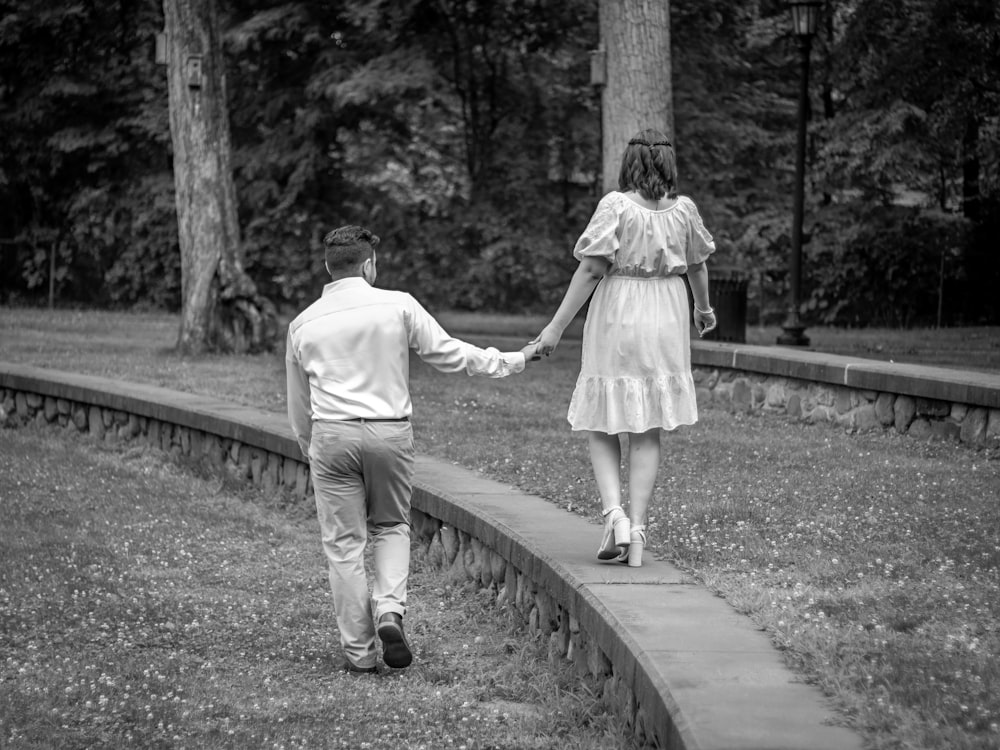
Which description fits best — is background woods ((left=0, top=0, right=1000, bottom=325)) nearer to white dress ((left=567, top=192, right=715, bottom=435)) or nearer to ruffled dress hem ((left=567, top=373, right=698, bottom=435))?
white dress ((left=567, top=192, right=715, bottom=435))

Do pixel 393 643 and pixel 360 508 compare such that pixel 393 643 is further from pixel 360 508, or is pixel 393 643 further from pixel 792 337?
pixel 792 337

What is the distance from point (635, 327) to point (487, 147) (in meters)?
20.7

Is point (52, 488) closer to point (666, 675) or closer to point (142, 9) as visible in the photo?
point (666, 675)

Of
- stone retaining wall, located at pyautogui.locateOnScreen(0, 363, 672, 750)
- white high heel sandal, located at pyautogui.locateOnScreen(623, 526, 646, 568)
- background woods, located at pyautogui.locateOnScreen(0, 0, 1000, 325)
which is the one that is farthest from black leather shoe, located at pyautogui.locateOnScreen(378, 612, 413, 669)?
background woods, located at pyautogui.locateOnScreen(0, 0, 1000, 325)

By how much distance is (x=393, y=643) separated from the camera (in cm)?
560

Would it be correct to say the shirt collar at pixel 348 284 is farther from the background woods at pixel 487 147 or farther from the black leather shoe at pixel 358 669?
the background woods at pixel 487 147

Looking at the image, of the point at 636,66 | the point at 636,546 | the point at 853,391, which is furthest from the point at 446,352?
the point at 636,66

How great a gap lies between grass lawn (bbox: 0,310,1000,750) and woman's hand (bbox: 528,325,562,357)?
3.03ft

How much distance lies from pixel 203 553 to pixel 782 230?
53.9ft

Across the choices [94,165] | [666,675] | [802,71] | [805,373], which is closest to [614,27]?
[802,71]

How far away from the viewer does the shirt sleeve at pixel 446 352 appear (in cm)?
564

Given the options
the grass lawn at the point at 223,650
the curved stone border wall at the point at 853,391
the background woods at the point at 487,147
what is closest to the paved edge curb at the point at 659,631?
the grass lawn at the point at 223,650

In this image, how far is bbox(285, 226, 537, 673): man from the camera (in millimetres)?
5523

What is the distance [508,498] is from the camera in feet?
24.7
